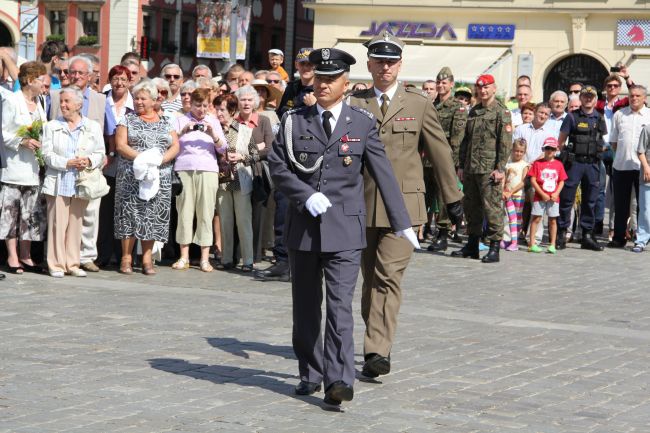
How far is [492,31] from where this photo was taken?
42.8 m

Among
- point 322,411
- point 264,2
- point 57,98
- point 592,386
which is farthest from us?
point 264,2

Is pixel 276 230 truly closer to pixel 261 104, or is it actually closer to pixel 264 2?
pixel 261 104

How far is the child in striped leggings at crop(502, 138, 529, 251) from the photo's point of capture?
676 inches

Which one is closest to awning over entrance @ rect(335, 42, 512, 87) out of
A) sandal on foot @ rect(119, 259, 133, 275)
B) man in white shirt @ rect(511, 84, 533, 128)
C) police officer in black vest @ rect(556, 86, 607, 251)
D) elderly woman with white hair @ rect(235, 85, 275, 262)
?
man in white shirt @ rect(511, 84, 533, 128)

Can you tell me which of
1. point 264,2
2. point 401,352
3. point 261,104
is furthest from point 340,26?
point 401,352

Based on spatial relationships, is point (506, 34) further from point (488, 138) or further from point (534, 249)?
point (488, 138)

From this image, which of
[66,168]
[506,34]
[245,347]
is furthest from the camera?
[506,34]

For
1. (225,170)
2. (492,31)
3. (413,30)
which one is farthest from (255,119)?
(413,30)

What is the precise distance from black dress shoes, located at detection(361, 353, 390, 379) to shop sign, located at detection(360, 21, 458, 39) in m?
35.3

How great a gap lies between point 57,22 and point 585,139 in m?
50.9

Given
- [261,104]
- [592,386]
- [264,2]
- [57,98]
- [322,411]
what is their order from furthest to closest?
[264,2] → [261,104] → [57,98] → [592,386] → [322,411]

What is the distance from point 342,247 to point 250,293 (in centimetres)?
466

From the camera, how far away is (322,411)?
288 inches

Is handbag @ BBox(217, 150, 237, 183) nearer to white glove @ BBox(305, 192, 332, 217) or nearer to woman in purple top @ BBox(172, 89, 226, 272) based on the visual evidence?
woman in purple top @ BBox(172, 89, 226, 272)
